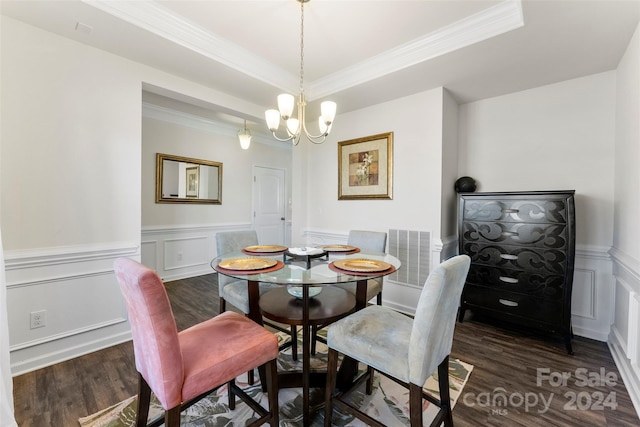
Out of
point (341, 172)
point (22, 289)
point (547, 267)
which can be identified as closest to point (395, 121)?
point (341, 172)

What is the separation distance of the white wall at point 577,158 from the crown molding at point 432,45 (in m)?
1.25

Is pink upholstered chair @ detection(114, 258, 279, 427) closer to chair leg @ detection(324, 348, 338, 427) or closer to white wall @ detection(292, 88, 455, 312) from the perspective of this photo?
chair leg @ detection(324, 348, 338, 427)

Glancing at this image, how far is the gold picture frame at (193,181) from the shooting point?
4.36m

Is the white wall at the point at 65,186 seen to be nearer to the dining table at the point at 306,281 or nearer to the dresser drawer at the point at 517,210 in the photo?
the dining table at the point at 306,281

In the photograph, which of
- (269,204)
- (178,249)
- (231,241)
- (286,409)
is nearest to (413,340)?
(286,409)

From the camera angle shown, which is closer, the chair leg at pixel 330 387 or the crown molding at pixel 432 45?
the chair leg at pixel 330 387

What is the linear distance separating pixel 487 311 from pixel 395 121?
2212mm

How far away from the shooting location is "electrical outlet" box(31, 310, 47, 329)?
199 cm

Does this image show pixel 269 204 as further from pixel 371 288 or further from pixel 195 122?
pixel 371 288

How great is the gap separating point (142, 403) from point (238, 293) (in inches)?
34.8

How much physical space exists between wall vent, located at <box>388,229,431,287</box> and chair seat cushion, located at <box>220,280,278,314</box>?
159cm

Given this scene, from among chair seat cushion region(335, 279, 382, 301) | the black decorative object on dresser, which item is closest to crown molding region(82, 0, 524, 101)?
the black decorative object on dresser

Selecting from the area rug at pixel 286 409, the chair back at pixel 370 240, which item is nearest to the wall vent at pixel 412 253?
the chair back at pixel 370 240

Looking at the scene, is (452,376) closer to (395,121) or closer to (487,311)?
(487,311)
